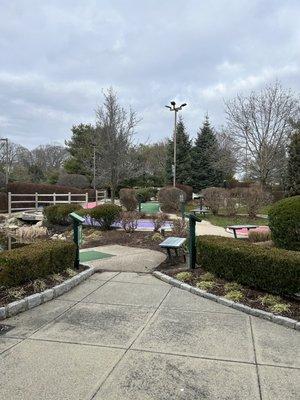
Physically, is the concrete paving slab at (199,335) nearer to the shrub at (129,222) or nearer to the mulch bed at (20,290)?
the mulch bed at (20,290)

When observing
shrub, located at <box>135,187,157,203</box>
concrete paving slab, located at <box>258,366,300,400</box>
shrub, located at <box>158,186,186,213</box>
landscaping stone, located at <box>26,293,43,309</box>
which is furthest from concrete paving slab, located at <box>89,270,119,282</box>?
shrub, located at <box>135,187,157,203</box>

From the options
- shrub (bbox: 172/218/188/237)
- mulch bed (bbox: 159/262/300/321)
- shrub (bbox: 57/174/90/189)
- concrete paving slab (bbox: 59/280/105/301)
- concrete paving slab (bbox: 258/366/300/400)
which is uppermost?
shrub (bbox: 57/174/90/189)

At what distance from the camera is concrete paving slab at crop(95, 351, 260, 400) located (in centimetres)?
302

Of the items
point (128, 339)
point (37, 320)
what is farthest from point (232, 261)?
point (37, 320)

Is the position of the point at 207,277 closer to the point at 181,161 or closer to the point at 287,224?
the point at 287,224

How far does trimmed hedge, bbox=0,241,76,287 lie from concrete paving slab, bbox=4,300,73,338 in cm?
61

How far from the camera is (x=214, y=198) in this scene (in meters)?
19.6

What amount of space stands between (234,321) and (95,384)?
2.15m

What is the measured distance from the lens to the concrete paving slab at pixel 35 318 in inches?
170

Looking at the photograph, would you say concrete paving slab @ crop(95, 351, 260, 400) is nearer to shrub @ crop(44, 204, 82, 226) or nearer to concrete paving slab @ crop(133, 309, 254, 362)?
concrete paving slab @ crop(133, 309, 254, 362)

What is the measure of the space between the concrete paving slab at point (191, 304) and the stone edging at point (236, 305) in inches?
2.7

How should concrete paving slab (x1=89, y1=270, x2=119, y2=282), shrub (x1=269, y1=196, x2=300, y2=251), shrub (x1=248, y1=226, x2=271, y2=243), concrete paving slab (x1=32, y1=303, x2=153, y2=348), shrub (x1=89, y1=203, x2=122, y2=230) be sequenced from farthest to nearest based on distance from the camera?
1. shrub (x1=89, y1=203, x2=122, y2=230)
2. shrub (x1=248, y1=226, x2=271, y2=243)
3. shrub (x1=269, y1=196, x2=300, y2=251)
4. concrete paving slab (x1=89, y1=270, x2=119, y2=282)
5. concrete paving slab (x1=32, y1=303, x2=153, y2=348)

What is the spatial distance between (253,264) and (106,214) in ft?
26.9

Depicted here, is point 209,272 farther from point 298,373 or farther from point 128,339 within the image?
point 298,373
